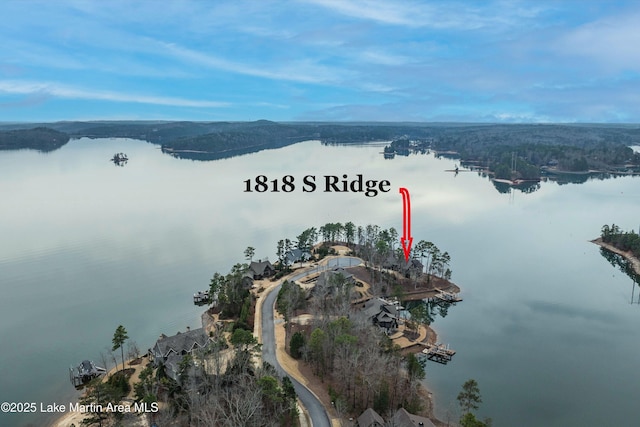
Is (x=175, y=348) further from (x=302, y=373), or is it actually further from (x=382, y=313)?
(x=382, y=313)

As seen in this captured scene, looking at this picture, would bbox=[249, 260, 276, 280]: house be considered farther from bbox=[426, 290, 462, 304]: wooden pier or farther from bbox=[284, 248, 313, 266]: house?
bbox=[426, 290, 462, 304]: wooden pier

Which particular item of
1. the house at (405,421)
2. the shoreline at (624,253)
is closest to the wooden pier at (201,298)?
the house at (405,421)

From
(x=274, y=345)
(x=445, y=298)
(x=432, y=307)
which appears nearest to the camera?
(x=274, y=345)

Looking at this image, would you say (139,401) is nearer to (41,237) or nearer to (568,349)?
(568,349)

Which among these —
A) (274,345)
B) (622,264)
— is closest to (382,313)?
(274,345)

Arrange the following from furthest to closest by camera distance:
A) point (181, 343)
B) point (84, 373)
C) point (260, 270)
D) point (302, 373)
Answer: point (260, 270)
point (181, 343)
point (84, 373)
point (302, 373)

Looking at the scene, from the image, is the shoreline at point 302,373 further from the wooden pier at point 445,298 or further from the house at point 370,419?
the wooden pier at point 445,298
